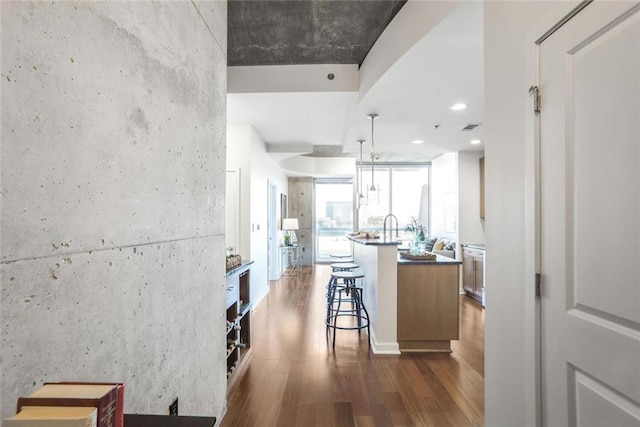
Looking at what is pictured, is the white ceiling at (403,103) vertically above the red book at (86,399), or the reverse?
the white ceiling at (403,103)

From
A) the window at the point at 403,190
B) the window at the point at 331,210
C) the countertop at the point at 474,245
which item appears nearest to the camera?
the countertop at the point at 474,245

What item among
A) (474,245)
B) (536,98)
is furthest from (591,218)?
(474,245)

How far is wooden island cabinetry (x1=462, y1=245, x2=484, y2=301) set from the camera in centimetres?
516

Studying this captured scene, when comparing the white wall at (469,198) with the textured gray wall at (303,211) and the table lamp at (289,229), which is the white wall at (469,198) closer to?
the table lamp at (289,229)

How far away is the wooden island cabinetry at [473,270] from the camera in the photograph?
16.9 feet

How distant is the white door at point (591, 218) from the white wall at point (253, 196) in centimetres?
395

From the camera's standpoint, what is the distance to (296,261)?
9.10 metres

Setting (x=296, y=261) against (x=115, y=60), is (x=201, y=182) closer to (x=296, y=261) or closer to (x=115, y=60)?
(x=115, y=60)

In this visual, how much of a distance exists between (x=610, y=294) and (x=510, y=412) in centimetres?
87

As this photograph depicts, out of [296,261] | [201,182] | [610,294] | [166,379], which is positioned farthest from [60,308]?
[296,261]

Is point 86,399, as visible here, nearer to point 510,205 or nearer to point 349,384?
point 510,205

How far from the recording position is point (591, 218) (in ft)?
3.63

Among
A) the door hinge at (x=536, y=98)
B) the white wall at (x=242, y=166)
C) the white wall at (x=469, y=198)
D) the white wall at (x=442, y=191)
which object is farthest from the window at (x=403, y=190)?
the door hinge at (x=536, y=98)

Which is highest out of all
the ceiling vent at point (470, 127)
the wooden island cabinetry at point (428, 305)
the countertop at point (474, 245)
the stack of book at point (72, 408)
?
the ceiling vent at point (470, 127)
